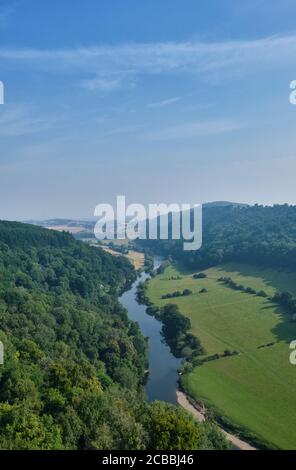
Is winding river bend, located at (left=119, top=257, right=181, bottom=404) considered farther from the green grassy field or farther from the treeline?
the treeline

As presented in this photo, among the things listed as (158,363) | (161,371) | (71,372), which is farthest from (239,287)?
(71,372)

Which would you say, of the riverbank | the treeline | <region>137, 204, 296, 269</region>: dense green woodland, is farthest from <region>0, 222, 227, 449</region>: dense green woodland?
<region>137, 204, 296, 269</region>: dense green woodland

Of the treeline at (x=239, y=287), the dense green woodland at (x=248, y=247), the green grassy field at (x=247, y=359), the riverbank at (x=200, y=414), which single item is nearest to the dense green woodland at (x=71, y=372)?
the riverbank at (x=200, y=414)

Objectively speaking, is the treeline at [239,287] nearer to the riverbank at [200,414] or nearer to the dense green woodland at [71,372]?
the dense green woodland at [71,372]

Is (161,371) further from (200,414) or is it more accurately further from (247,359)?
(200,414)
